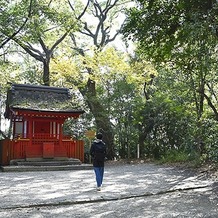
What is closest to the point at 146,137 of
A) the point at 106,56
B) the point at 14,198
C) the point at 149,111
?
the point at 149,111

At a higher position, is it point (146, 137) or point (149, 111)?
point (149, 111)

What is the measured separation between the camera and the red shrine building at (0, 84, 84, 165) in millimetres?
18297

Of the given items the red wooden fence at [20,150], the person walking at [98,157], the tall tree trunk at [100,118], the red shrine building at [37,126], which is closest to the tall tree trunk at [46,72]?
the tall tree trunk at [100,118]

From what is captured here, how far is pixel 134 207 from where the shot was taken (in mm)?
7148

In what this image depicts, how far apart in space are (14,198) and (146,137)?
51.9 feet

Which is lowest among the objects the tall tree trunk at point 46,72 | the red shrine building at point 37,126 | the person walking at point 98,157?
the person walking at point 98,157

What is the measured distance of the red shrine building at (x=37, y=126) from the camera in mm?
18297

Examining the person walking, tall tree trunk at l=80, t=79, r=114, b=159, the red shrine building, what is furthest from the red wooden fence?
the person walking

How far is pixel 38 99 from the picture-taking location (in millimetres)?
20109

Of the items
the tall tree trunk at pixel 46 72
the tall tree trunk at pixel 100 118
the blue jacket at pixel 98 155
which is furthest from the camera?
the tall tree trunk at pixel 46 72

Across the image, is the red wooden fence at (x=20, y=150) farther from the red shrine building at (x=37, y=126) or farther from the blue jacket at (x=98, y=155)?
the blue jacket at (x=98, y=155)

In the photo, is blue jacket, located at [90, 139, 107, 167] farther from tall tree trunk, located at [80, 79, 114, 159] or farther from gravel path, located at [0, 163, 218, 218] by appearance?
tall tree trunk, located at [80, 79, 114, 159]

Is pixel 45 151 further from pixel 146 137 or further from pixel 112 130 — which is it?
pixel 146 137

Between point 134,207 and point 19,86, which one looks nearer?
point 134,207
